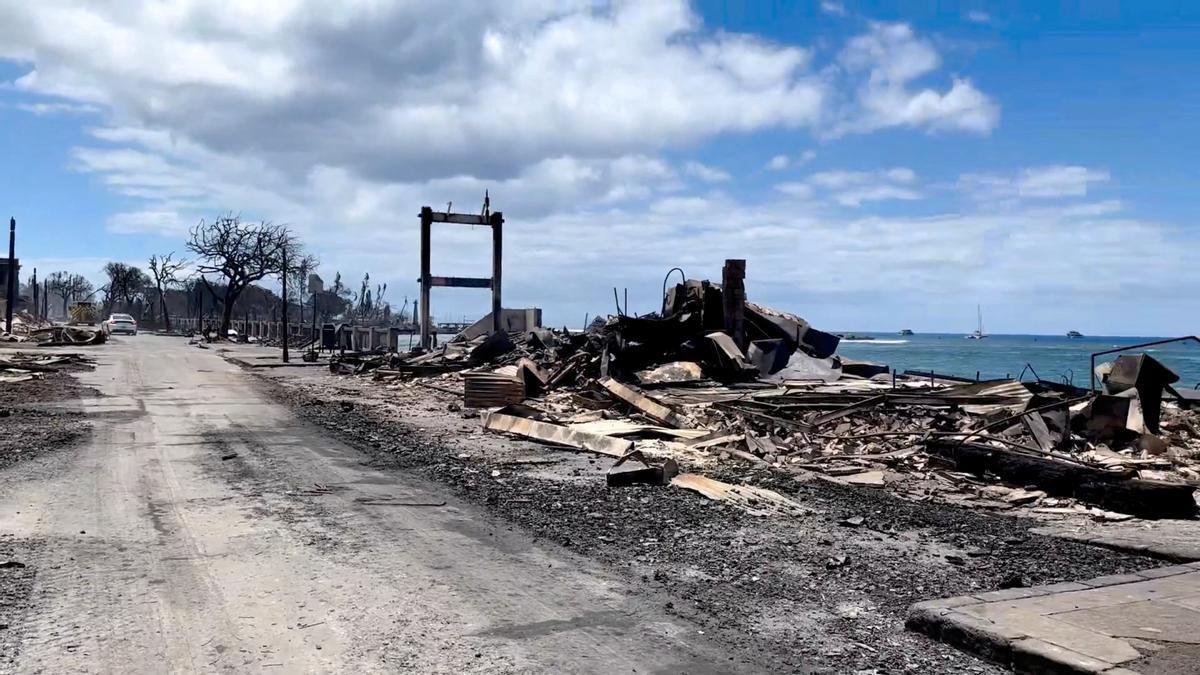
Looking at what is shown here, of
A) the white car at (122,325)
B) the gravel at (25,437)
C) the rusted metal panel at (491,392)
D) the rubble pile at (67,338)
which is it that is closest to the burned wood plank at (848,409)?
the rusted metal panel at (491,392)

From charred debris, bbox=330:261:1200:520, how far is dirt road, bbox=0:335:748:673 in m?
2.93

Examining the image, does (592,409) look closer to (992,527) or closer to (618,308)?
(618,308)

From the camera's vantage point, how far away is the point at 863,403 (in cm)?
1455

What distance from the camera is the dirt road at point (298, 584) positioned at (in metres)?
4.57

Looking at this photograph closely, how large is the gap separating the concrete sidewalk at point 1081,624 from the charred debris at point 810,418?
10.1 feet

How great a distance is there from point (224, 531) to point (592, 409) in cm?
1088

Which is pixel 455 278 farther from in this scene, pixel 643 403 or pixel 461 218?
pixel 643 403

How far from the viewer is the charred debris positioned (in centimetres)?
947

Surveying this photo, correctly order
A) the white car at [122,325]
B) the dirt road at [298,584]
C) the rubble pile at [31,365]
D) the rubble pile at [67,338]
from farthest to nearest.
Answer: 1. the white car at [122,325]
2. the rubble pile at [67,338]
3. the rubble pile at [31,365]
4. the dirt road at [298,584]

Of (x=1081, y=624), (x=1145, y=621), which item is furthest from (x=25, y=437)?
(x=1145, y=621)

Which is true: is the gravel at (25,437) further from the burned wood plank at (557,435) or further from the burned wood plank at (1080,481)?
the burned wood plank at (1080,481)

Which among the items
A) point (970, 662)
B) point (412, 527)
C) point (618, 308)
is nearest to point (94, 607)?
point (412, 527)

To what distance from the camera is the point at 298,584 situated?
18.9 feet

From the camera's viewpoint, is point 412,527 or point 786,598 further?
point 412,527
